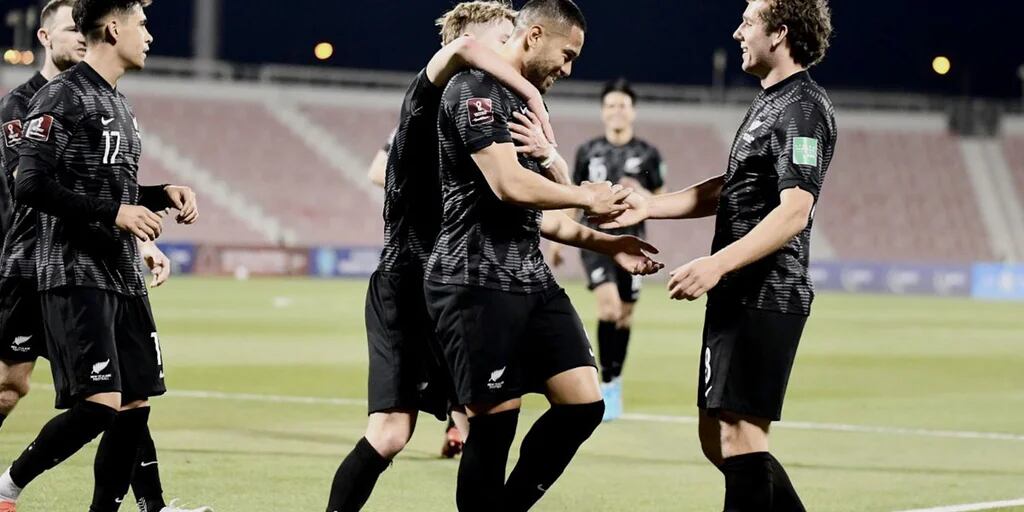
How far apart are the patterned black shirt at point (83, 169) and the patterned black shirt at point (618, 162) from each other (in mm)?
6448

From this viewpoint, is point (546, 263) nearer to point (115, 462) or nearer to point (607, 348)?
point (115, 462)

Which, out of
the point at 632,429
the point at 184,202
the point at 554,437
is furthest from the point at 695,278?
the point at 632,429

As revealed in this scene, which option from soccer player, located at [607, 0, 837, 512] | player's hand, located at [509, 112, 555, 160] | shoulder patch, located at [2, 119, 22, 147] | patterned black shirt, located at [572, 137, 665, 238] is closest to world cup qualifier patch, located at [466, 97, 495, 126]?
player's hand, located at [509, 112, 555, 160]

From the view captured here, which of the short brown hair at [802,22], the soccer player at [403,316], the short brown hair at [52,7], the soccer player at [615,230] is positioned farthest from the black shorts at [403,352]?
the soccer player at [615,230]

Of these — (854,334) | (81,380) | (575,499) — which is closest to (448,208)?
(81,380)

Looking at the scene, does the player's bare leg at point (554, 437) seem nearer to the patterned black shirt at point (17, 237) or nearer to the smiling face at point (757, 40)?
the smiling face at point (757, 40)

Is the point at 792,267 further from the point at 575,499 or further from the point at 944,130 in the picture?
the point at 944,130

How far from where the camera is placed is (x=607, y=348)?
1173cm

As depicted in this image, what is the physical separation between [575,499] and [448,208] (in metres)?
2.75

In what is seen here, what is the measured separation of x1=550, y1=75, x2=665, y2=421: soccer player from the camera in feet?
38.4

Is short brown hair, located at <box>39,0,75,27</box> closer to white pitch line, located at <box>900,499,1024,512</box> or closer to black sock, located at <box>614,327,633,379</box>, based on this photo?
white pitch line, located at <box>900,499,1024,512</box>

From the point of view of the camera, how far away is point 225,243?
139 ft

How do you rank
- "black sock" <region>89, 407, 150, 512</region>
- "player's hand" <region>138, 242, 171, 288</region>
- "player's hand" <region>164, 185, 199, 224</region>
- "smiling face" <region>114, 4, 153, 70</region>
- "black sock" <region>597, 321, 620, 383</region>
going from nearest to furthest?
"black sock" <region>89, 407, 150, 512</region> < "smiling face" <region>114, 4, 153, 70</region> < "player's hand" <region>164, 185, 199, 224</region> < "player's hand" <region>138, 242, 171, 288</region> < "black sock" <region>597, 321, 620, 383</region>

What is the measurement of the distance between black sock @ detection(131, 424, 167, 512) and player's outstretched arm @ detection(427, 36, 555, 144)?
226 cm
